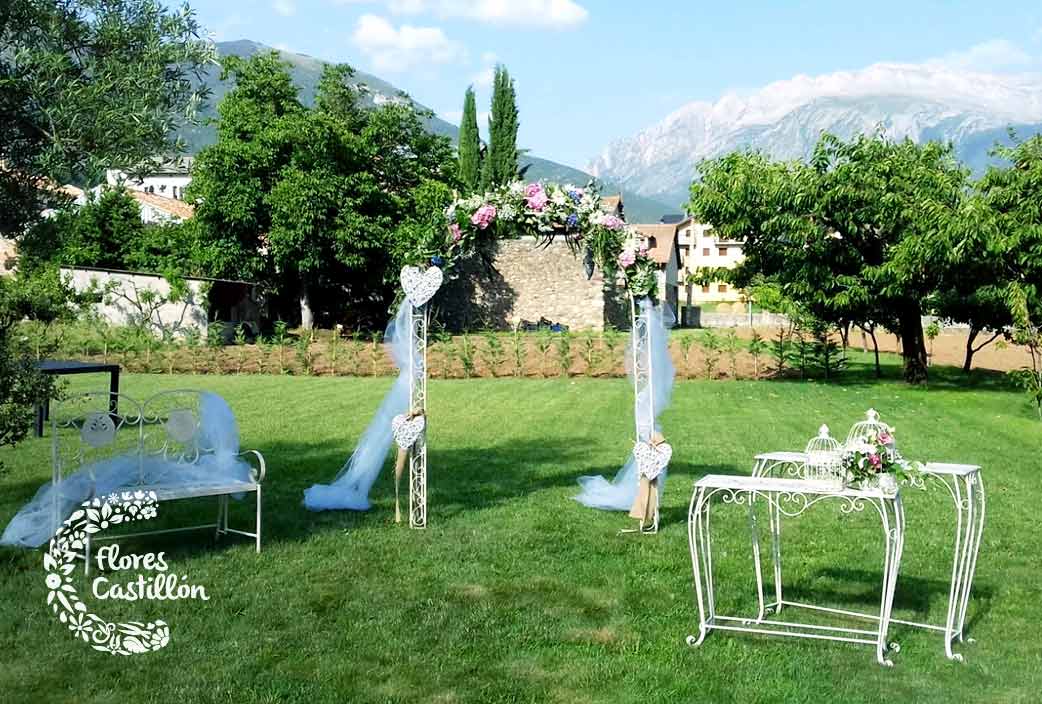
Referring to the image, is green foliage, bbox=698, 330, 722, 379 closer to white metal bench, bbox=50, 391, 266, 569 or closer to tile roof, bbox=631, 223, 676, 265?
white metal bench, bbox=50, 391, 266, 569

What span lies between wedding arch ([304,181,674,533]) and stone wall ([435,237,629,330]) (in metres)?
32.7

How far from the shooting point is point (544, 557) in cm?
719

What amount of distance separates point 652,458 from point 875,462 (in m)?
3.25

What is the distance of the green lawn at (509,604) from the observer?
473 centimetres

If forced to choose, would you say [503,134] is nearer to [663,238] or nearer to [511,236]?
[663,238]

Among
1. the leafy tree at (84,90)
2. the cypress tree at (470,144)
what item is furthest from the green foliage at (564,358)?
the cypress tree at (470,144)

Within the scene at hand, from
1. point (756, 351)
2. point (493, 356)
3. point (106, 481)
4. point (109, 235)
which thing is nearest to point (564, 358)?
point (493, 356)

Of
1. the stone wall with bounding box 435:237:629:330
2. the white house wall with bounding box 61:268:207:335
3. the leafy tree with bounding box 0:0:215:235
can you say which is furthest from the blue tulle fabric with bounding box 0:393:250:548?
the stone wall with bounding box 435:237:629:330

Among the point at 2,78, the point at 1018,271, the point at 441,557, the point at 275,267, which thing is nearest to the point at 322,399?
the point at 441,557

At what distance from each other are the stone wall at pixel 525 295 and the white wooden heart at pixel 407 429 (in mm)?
33223

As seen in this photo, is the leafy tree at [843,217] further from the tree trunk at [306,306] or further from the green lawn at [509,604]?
the tree trunk at [306,306]

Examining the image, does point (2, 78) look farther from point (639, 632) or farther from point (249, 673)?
point (639, 632)

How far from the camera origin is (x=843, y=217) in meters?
20.8

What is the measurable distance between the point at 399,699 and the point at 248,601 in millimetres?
1818
